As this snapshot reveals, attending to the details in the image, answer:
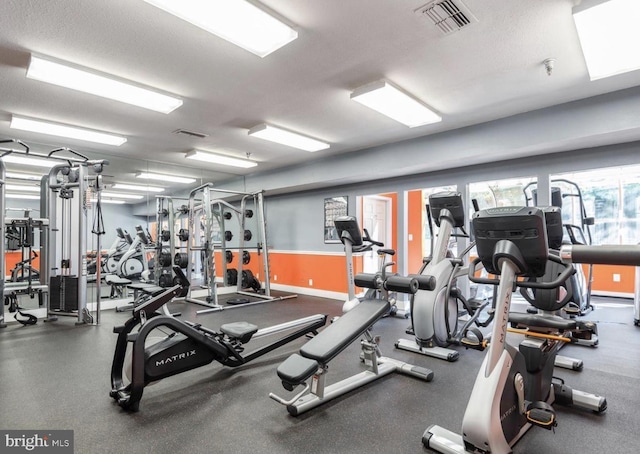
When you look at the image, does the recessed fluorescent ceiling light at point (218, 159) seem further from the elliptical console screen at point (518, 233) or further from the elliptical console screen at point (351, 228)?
the elliptical console screen at point (518, 233)

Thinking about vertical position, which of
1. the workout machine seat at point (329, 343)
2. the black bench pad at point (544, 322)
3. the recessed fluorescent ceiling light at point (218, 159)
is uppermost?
the recessed fluorescent ceiling light at point (218, 159)

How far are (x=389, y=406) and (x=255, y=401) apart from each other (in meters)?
1.00

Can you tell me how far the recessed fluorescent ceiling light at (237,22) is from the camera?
2.11 meters

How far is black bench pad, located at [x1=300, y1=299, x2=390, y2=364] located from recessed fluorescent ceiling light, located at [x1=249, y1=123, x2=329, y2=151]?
2.90m

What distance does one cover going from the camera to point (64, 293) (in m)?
5.06

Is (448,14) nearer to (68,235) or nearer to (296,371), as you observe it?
(296,371)

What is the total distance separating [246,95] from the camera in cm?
367

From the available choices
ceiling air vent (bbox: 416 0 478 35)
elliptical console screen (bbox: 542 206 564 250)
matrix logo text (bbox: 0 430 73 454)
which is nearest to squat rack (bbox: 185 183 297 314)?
matrix logo text (bbox: 0 430 73 454)

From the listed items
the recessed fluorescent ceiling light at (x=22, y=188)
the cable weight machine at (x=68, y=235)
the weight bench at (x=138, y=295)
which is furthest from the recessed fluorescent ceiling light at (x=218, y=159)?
the recessed fluorescent ceiling light at (x=22, y=188)

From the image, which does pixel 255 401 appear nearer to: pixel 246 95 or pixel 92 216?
pixel 246 95

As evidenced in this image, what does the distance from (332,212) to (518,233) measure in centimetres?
553

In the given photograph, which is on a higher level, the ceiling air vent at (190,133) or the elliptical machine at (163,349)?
the ceiling air vent at (190,133)

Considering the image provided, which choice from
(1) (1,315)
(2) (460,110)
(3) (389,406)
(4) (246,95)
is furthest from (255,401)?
(1) (1,315)

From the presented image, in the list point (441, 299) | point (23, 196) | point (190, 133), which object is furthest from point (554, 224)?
point (23, 196)
